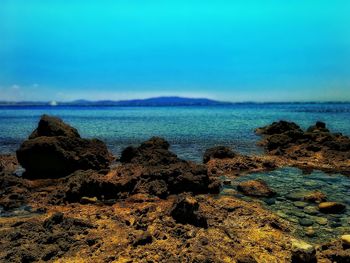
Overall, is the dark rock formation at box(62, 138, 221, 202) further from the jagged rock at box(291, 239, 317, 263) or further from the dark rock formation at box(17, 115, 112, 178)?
the jagged rock at box(291, 239, 317, 263)

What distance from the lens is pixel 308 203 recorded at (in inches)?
536

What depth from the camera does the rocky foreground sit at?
9.24m

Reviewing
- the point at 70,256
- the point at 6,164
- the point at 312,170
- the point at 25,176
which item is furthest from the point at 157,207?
the point at 6,164

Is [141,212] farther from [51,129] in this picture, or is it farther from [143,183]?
[51,129]

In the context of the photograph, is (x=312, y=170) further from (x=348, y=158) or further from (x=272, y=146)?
(x=272, y=146)

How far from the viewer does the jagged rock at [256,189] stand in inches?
580

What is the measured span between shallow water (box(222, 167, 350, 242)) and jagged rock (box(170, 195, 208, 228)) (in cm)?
289

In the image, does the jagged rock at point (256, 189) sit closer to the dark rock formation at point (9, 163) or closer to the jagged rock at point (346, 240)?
the jagged rock at point (346, 240)

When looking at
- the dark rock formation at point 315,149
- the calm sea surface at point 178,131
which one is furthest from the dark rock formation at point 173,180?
the calm sea surface at point 178,131

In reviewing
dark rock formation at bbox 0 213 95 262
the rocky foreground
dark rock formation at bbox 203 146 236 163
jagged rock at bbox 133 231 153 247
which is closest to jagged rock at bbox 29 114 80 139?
the rocky foreground

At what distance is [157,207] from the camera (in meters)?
12.8

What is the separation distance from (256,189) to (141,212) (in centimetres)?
529

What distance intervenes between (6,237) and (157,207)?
4837 mm

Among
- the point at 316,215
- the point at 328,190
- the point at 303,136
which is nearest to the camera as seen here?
the point at 316,215
